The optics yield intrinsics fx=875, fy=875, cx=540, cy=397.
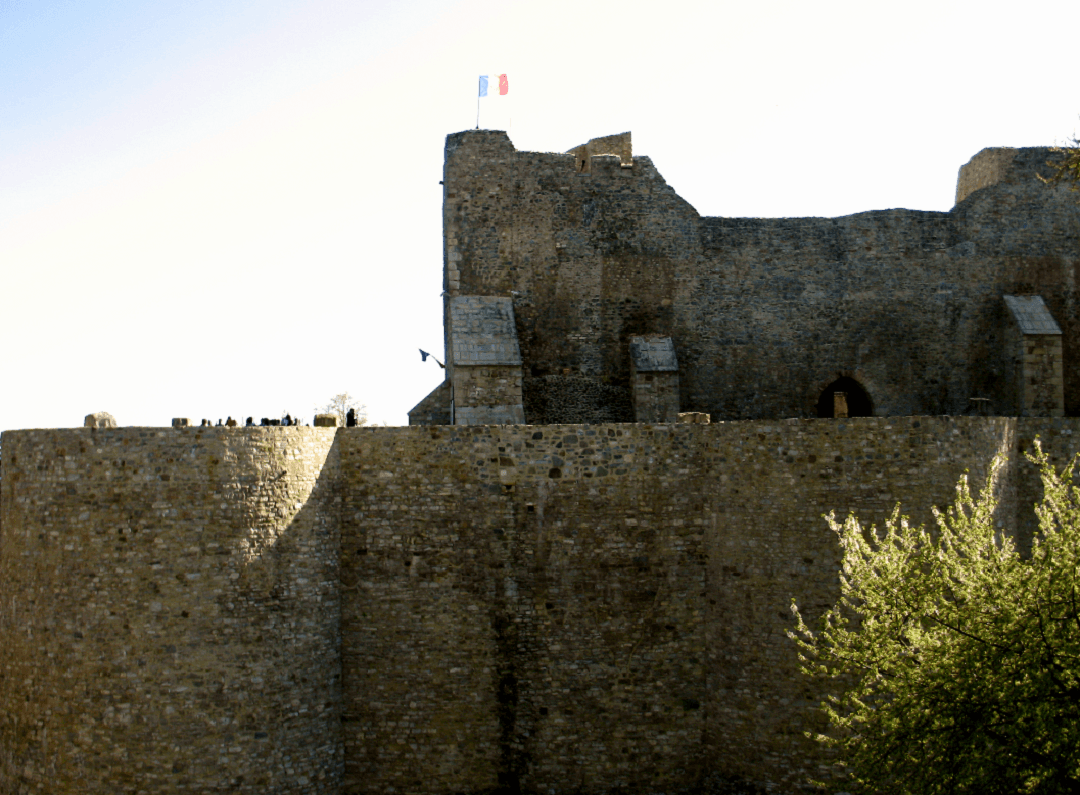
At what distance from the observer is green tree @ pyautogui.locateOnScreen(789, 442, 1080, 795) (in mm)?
8180

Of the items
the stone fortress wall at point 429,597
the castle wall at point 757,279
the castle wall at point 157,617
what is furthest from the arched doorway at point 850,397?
the castle wall at point 157,617

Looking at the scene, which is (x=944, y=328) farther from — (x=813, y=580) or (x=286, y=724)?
(x=286, y=724)

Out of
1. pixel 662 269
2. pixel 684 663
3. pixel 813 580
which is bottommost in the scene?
pixel 684 663

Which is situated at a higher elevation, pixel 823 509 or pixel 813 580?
pixel 823 509

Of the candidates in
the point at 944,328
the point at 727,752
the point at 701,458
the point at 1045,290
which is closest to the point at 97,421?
the point at 701,458

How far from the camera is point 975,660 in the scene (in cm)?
881

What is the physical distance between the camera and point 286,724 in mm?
13008

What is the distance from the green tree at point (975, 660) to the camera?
818cm

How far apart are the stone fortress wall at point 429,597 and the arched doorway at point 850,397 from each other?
7414 mm

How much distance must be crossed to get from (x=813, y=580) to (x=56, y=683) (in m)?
11.3

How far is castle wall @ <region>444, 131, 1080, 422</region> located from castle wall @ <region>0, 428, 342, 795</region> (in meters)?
8.84

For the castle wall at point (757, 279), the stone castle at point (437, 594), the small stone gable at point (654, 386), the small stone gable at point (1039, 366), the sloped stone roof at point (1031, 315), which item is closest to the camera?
the stone castle at point (437, 594)

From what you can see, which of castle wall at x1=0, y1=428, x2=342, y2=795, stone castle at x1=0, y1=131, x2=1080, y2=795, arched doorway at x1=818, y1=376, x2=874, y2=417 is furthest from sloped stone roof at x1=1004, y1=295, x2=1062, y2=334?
castle wall at x1=0, y1=428, x2=342, y2=795

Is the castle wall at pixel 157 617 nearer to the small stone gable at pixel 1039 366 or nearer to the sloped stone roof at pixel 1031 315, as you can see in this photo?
the small stone gable at pixel 1039 366
